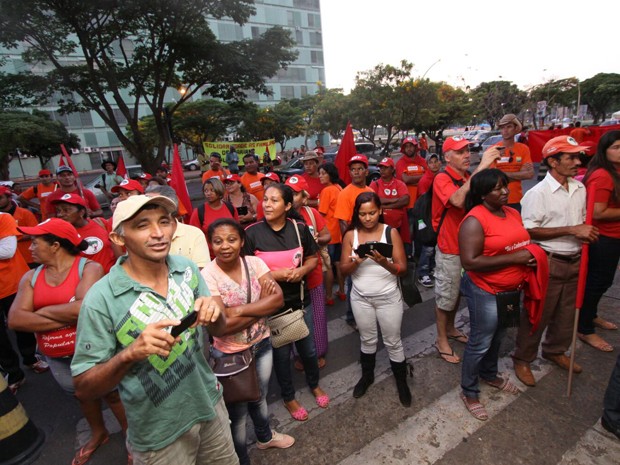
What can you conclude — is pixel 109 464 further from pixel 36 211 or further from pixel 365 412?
pixel 36 211

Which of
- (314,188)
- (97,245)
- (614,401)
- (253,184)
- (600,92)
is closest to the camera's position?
(614,401)

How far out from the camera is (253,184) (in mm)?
6688

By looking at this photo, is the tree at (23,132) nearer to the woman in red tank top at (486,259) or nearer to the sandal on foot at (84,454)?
the sandal on foot at (84,454)

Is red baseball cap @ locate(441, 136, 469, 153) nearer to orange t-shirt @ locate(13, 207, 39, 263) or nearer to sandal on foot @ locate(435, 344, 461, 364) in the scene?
sandal on foot @ locate(435, 344, 461, 364)

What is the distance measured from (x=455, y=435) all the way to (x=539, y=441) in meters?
0.59

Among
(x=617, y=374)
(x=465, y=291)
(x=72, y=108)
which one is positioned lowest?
(x=617, y=374)

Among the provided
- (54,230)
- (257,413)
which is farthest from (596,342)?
(54,230)

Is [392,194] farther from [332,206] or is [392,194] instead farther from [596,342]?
[596,342]

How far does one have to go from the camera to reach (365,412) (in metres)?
2.90

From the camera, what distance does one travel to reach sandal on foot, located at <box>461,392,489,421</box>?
2714 millimetres

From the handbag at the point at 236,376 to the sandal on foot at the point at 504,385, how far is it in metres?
2.22

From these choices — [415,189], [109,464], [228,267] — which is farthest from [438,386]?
[415,189]

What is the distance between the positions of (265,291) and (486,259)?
166 centimetres

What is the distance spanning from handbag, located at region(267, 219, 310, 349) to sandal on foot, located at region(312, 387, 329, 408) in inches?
28.6
